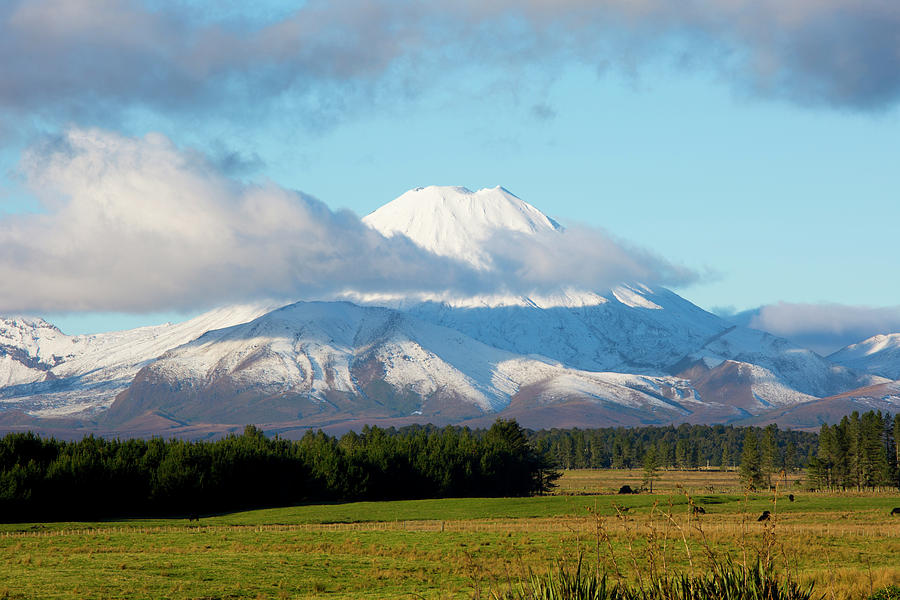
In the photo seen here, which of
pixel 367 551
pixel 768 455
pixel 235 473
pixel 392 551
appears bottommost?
pixel 367 551

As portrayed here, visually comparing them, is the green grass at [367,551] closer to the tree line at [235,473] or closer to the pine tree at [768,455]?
the tree line at [235,473]

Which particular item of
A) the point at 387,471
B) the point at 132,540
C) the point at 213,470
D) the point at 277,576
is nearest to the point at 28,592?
the point at 277,576

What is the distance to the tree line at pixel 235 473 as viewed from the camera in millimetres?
99000

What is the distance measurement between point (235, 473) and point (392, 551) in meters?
65.1

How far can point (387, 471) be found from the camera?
13662 centimetres

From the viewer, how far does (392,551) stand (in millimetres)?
56406

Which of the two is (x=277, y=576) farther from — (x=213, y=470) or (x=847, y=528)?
(x=213, y=470)

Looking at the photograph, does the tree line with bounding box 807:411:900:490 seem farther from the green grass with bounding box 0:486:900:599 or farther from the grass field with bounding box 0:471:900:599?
the green grass with bounding box 0:486:900:599

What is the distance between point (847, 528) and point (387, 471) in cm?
7424

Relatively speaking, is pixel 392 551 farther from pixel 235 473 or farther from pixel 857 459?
pixel 857 459

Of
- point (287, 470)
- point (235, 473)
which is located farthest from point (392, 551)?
point (287, 470)

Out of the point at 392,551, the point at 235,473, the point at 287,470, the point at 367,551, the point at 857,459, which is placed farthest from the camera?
the point at 857,459

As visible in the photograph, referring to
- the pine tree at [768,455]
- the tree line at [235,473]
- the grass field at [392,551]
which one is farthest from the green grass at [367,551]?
the pine tree at [768,455]

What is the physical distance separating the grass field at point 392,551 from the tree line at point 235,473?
1267 cm
